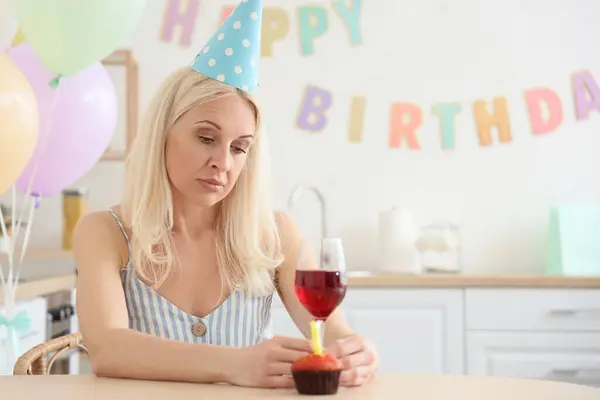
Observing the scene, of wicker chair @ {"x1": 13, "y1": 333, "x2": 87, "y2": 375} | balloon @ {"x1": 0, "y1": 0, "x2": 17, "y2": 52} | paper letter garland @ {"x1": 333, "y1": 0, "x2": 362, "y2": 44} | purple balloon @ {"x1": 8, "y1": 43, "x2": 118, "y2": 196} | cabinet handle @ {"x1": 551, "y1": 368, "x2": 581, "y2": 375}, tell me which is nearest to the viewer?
wicker chair @ {"x1": 13, "y1": 333, "x2": 87, "y2": 375}

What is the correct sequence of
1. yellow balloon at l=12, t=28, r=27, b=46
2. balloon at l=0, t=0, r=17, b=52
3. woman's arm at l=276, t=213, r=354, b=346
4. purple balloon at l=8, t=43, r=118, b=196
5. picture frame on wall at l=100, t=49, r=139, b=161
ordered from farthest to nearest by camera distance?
1. picture frame on wall at l=100, t=49, r=139, b=161
2. balloon at l=0, t=0, r=17, b=52
3. yellow balloon at l=12, t=28, r=27, b=46
4. purple balloon at l=8, t=43, r=118, b=196
5. woman's arm at l=276, t=213, r=354, b=346

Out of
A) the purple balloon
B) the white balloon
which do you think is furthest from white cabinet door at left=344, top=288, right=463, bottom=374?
the white balloon

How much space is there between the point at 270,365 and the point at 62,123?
1606 millimetres

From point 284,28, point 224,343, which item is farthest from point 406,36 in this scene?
point 224,343

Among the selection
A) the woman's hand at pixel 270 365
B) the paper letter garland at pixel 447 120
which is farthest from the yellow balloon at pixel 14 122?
the paper letter garland at pixel 447 120

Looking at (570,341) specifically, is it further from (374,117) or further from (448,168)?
(374,117)

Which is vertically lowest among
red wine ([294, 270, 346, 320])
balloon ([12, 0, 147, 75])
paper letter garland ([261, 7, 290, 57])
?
red wine ([294, 270, 346, 320])

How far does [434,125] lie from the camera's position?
12.3 ft

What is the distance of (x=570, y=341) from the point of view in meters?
3.12

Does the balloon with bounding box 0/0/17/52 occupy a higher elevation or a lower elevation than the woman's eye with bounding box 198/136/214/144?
higher

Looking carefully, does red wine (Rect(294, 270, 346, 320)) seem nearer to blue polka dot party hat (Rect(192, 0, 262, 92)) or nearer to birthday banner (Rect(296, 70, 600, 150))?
blue polka dot party hat (Rect(192, 0, 262, 92))

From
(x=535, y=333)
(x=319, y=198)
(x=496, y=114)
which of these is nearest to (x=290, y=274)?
(x=535, y=333)

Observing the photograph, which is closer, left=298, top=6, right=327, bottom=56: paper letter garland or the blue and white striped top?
the blue and white striped top

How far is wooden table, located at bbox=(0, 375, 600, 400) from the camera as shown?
1095mm
